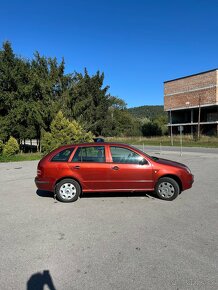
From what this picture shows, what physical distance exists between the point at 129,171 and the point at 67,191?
1.75 metres

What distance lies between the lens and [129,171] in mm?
7406

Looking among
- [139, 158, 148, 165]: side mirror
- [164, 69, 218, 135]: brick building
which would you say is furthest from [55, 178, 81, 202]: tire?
[164, 69, 218, 135]: brick building

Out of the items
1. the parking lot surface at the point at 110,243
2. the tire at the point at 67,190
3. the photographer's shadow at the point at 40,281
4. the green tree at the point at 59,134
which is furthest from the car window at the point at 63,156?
the green tree at the point at 59,134

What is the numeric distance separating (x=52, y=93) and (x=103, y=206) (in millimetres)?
19959

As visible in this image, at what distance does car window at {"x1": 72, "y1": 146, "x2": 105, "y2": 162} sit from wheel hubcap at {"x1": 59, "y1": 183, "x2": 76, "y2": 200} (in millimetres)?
697

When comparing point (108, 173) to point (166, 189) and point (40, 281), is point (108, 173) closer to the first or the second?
point (166, 189)

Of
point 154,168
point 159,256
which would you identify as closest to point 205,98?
point 154,168

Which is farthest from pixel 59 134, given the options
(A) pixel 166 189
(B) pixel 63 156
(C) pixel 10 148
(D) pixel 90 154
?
(A) pixel 166 189

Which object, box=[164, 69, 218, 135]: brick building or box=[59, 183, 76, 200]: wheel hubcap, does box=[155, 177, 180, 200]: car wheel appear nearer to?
box=[59, 183, 76, 200]: wheel hubcap

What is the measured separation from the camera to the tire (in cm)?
752

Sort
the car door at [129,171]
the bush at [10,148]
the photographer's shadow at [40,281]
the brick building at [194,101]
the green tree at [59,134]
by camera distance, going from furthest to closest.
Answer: the brick building at [194,101] < the green tree at [59,134] < the bush at [10,148] < the car door at [129,171] < the photographer's shadow at [40,281]

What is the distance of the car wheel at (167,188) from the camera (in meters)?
7.54

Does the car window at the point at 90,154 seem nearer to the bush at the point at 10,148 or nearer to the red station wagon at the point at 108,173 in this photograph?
the red station wagon at the point at 108,173

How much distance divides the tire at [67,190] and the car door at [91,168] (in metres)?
0.21
